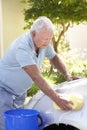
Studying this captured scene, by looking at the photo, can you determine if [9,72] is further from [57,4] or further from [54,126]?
[57,4]

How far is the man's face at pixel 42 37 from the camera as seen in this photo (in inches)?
136

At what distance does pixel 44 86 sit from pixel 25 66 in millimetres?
257

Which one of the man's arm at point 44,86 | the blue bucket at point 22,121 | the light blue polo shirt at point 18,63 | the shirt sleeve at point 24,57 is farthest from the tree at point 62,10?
the blue bucket at point 22,121

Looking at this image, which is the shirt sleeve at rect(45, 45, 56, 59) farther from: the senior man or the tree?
the tree

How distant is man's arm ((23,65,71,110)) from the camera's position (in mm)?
3229

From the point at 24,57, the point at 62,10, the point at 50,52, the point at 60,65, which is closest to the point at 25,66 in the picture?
the point at 24,57

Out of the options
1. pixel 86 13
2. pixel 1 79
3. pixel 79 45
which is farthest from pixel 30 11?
pixel 1 79

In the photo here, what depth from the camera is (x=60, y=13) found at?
24.8 ft

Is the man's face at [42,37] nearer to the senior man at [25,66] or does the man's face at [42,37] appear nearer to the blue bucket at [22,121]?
the senior man at [25,66]

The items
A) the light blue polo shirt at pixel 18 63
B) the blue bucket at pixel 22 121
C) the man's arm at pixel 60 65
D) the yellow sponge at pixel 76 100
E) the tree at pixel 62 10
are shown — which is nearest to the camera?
the yellow sponge at pixel 76 100

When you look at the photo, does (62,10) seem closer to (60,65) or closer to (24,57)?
(60,65)

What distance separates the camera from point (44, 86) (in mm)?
3346

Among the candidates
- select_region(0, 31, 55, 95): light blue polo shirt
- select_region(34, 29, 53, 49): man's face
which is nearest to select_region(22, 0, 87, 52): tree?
select_region(0, 31, 55, 95): light blue polo shirt

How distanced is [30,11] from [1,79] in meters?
4.35
